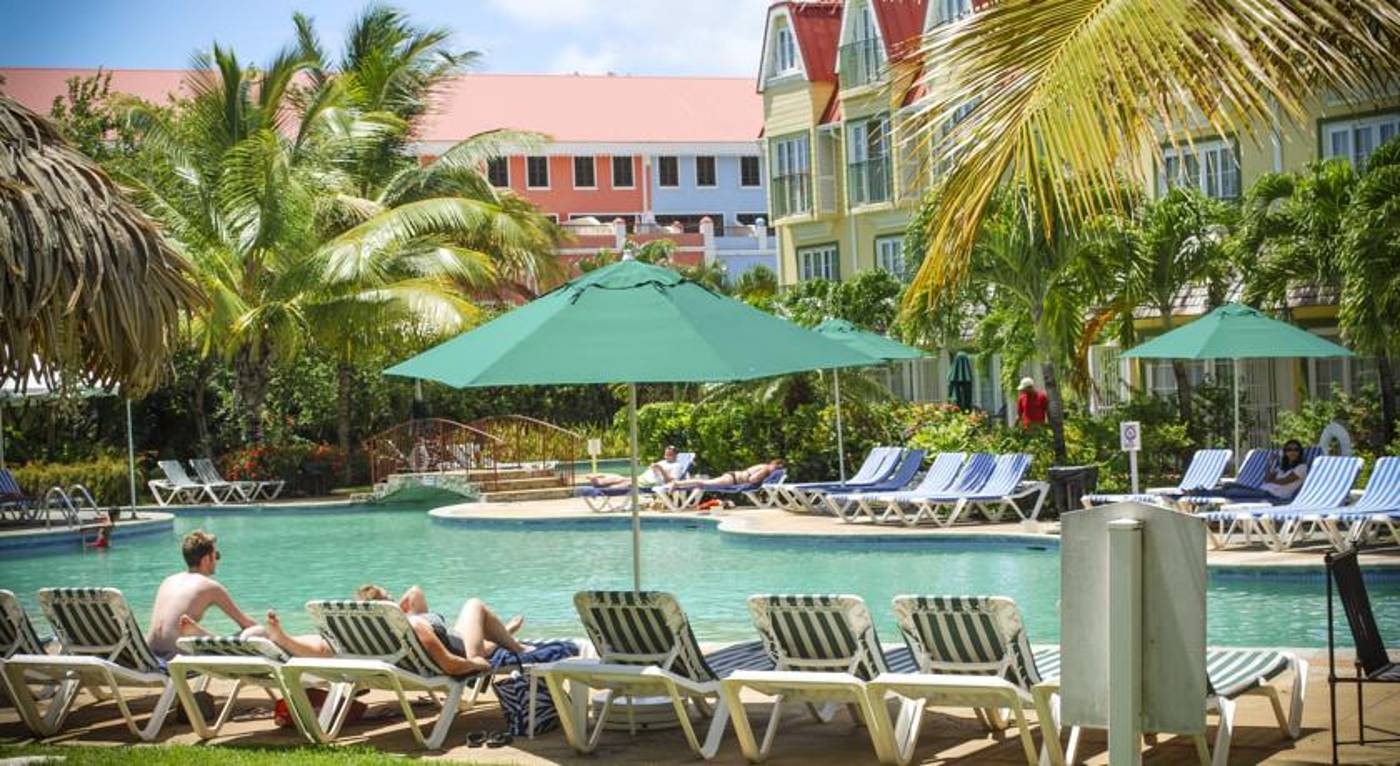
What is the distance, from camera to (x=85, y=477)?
96.1 ft

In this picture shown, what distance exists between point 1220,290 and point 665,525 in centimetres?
988

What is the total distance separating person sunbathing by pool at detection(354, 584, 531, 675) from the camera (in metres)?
9.04

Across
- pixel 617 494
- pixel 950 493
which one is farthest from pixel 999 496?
pixel 617 494

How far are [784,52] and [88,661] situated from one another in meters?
37.4

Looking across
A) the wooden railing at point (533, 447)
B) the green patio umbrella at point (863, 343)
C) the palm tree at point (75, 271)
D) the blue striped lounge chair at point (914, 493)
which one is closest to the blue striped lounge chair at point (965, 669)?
the palm tree at point (75, 271)

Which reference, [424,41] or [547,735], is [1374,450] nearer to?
[547,735]

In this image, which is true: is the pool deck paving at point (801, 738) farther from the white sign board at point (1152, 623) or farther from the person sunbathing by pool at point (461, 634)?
the white sign board at point (1152, 623)

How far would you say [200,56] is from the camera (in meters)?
37.0

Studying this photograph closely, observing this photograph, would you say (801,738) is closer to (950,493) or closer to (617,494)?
(950,493)

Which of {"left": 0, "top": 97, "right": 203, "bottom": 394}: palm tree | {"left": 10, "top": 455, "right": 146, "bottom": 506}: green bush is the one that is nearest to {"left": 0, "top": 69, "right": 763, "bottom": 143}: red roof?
{"left": 10, "top": 455, "right": 146, "bottom": 506}: green bush

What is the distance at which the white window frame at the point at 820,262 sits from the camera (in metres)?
43.9

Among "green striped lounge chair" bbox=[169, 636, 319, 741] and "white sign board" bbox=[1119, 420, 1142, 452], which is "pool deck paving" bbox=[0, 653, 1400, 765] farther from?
"white sign board" bbox=[1119, 420, 1142, 452]

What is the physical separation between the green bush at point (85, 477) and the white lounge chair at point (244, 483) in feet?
4.50

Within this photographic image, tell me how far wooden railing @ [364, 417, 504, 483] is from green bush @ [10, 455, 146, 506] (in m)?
4.25
